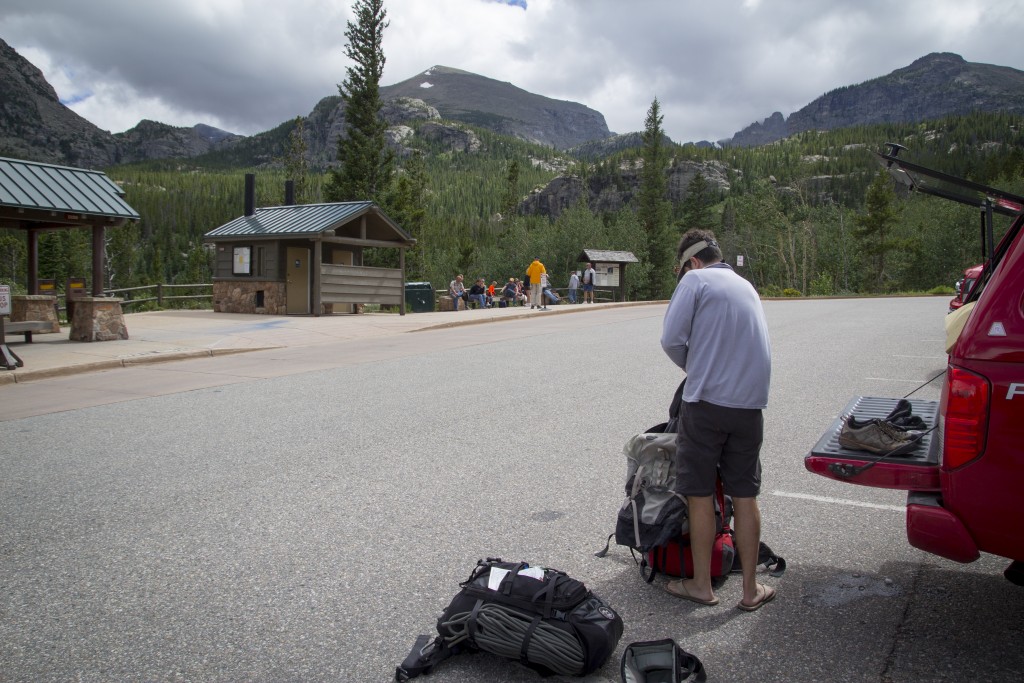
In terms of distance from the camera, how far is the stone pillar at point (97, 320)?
15.0 metres

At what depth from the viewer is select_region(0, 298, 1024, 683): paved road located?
3.07m

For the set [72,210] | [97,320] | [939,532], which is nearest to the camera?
[939,532]

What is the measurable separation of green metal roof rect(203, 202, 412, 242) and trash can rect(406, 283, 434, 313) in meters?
3.83

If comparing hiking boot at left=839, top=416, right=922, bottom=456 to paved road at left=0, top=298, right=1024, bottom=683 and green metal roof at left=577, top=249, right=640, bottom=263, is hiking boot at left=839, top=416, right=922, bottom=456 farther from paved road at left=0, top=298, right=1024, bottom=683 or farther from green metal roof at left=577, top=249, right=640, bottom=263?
green metal roof at left=577, top=249, right=640, bottom=263

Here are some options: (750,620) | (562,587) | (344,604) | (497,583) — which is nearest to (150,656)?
(344,604)

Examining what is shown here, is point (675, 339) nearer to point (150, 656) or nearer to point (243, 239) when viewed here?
point (150, 656)

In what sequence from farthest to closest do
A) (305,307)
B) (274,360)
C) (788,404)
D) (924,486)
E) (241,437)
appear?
(305,307)
(274,360)
(788,404)
(241,437)
(924,486)

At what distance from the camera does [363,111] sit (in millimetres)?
46094

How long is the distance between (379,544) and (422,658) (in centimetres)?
141

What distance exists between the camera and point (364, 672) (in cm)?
293

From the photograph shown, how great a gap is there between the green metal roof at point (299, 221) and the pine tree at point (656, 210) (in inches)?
1571

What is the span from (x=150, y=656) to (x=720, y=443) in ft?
8.66

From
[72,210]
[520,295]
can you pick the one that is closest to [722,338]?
[72,210]

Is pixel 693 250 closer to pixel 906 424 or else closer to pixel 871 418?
pixel 871 418
